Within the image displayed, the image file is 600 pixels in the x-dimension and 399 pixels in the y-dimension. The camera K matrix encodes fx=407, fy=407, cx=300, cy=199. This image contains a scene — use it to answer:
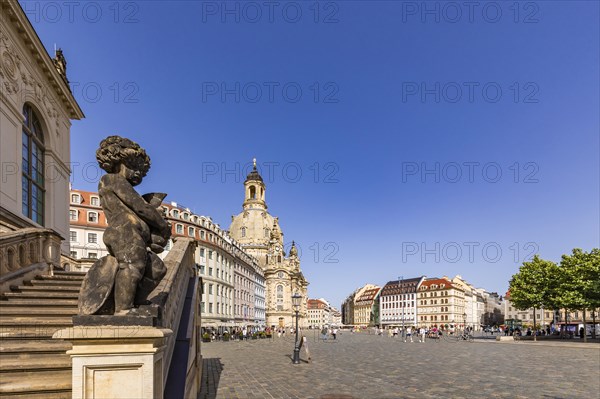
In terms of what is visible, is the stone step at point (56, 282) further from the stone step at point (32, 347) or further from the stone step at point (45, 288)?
the stone step at point (32, 347)

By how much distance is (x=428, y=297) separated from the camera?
15438cm

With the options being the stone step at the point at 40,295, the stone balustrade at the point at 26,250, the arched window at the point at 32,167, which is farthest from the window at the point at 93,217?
the stone step at the point at 40,295

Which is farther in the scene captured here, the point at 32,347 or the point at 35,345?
the point at 35,345

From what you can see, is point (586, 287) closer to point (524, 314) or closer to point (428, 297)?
point (428, 297)

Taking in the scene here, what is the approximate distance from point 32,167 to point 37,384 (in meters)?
18.7

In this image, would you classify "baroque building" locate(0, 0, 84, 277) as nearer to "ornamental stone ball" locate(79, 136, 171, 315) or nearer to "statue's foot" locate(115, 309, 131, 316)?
"ornamental stone ball" locate(79, 136, 171, 315)

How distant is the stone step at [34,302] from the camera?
8734 millimetres

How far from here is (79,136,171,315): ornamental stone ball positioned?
14.6 feet

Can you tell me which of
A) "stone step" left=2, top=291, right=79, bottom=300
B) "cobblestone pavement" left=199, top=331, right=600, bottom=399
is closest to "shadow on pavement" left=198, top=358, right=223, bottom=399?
"cobblestone pavement" left=199, top=331, right=600, bottom=399

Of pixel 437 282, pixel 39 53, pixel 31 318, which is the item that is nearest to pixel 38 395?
pixel 31 318

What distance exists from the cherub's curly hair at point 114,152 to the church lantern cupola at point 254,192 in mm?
151056

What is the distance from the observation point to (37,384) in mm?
5855

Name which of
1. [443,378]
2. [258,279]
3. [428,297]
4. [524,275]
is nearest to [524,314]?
[428,297]

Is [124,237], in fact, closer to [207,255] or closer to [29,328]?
[29,328]
